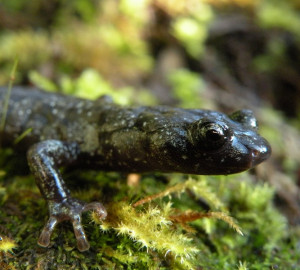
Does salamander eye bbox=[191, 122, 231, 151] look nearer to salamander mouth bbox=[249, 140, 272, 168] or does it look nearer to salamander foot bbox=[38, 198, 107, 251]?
salamander mouth bbox=[249, 140, 272, 168]

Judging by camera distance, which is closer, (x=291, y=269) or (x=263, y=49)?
(x=291, y=269)

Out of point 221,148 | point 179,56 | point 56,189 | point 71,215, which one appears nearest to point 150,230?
point 71,215

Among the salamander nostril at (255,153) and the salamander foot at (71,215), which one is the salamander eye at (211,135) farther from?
the salamander foot at (71,215)

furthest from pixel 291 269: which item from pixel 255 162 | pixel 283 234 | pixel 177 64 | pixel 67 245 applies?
pixel 177 64

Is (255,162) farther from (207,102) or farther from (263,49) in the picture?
(263,49)

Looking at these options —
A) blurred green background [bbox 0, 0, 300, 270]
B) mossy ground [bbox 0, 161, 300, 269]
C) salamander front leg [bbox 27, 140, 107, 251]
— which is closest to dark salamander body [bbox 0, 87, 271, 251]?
salamander front leg [bbox 27, 140, 107, 251]

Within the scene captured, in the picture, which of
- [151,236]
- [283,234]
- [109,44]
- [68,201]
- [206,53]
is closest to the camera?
[151,236]

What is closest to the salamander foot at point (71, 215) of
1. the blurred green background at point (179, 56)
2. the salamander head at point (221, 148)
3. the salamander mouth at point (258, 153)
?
the salamander head at point (221, 148)

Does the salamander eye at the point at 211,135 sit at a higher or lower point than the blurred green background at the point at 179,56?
higher
